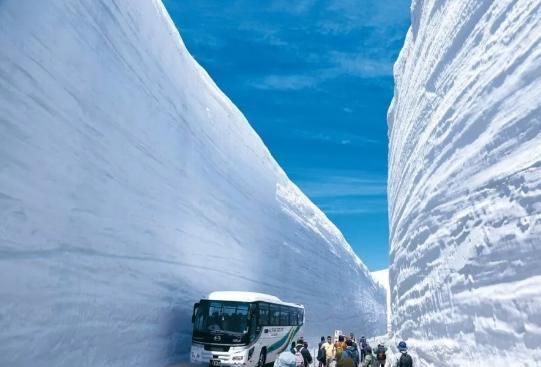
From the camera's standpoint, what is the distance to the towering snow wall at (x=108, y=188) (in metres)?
8.18

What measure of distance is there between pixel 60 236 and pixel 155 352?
237 inches

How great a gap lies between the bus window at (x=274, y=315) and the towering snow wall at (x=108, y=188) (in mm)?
3183

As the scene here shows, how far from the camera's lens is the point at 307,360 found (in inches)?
393

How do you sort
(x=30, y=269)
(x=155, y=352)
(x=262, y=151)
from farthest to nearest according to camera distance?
(x=262, y=151), (x=155, y=352), (x=30, y=269)

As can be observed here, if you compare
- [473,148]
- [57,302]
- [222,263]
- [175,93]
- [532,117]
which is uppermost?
[175,93]

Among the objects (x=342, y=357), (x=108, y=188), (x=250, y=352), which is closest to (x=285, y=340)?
(x=250, y=352)

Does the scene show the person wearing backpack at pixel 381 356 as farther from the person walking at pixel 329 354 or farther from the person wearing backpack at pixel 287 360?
the person wearing backpack at pixel 287 360

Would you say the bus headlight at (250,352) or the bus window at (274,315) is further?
the bus window at (274,315)

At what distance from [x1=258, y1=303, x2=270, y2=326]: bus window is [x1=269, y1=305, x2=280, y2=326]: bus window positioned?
17.7 inches

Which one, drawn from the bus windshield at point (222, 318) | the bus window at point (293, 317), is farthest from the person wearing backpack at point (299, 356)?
the bus window at point (293, 317)

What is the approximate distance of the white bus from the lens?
12.3 m

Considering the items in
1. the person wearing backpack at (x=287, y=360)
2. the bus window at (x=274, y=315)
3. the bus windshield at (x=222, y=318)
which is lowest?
the person wearing backpack at (x=287, y=360)

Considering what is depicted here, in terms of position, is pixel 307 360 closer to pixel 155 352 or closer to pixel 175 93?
pixel 155 352

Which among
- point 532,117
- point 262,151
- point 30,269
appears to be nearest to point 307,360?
point 30,269
